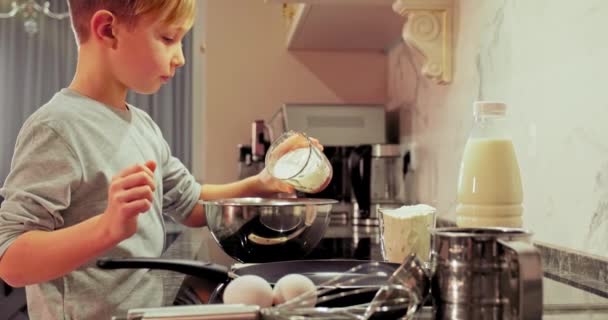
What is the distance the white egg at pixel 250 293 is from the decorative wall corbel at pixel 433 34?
3.57 feet

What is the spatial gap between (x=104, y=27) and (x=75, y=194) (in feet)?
0.94

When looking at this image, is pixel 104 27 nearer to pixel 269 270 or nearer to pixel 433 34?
pixel 269 270

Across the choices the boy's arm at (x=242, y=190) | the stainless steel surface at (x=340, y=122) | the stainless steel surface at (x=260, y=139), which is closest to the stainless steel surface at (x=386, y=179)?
the stainless steel surface at (x=340, y=122)

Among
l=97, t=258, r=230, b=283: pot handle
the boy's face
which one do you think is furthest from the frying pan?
the boy's face

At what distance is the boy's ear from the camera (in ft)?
3.61

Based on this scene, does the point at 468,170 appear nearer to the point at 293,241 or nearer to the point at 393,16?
the point at 293,241

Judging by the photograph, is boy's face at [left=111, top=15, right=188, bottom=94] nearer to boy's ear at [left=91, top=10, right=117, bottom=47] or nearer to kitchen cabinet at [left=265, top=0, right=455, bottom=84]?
boy's ear at [left=91, top=10, right=117, bottom=47]

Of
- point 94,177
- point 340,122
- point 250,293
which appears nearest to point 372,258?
point 94,177

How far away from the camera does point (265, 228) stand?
102cm

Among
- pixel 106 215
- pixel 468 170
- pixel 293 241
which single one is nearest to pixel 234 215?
pixel 293 241

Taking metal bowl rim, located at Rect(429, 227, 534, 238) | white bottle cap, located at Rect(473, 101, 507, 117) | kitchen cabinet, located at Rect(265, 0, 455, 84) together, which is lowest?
metal bowl rim, located at Rect(429, 227, 534, 238)

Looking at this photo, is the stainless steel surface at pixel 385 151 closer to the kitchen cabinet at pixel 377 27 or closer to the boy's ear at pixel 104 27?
the kitchen cabinet at pixel 377 27

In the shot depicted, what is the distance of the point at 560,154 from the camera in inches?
41.2

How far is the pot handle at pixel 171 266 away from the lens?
731mm
